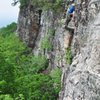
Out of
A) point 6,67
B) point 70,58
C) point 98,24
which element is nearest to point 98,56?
point 98,24

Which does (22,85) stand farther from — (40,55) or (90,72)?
(40,55)

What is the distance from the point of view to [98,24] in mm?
4609

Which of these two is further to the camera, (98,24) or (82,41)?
(82,41)

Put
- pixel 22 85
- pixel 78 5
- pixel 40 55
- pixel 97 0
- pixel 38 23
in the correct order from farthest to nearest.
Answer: pixel 38 23
pixel 40 55
pixel 22 85
pixel 78 5
pixel 97 0

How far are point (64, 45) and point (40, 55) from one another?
32.1 ft

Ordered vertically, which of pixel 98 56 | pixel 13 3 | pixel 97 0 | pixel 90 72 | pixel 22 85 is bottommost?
pixel 22 85

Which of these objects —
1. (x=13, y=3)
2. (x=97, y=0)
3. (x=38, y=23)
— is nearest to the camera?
(x=97, y=0)

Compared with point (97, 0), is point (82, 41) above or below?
below

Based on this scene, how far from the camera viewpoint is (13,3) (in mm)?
25703

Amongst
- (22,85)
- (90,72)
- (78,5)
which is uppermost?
(78,5)

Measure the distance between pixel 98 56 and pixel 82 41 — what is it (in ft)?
8.94

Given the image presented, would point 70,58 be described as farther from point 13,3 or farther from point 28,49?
point 13,3

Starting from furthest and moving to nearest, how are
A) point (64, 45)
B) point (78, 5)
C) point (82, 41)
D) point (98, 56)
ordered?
point (64, 45)
point (78, 5)
point (82, 41)
point (98, 56)

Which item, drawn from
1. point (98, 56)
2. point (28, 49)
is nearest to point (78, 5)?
point (98, 56)
